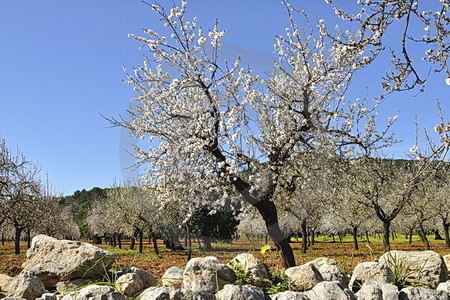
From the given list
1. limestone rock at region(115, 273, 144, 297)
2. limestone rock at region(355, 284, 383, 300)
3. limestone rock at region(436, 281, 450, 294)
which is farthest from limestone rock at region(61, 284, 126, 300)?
limestone rock at region(436, 281, 450, 294)

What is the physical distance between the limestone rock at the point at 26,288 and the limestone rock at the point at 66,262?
0.55 meters

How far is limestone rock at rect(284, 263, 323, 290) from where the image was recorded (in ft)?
21.3

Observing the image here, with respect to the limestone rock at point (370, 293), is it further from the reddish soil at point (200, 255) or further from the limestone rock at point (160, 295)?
the limestone rock at point (160, 295)

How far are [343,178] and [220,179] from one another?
24.2 feet

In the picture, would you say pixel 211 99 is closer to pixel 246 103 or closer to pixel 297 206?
pixel 246 103

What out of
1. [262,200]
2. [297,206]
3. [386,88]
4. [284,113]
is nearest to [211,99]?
[284,113]

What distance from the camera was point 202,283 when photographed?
20.1ft

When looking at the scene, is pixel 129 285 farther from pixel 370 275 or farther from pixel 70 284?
pixel 370 275

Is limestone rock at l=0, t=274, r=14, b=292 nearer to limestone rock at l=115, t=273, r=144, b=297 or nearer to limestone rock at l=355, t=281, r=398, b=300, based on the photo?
limestone rock at l=115, t=273, r=144, b=297

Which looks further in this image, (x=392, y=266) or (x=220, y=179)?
(x=220, y=179)

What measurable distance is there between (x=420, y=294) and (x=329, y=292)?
158 cm

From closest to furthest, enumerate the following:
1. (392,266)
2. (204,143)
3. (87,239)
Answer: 1. (392,266)
2. (204,143)
3. (87,239)

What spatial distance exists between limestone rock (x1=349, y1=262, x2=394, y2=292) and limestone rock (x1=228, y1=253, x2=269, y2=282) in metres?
1.59

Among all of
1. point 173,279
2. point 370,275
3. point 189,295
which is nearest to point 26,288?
point 173,279
